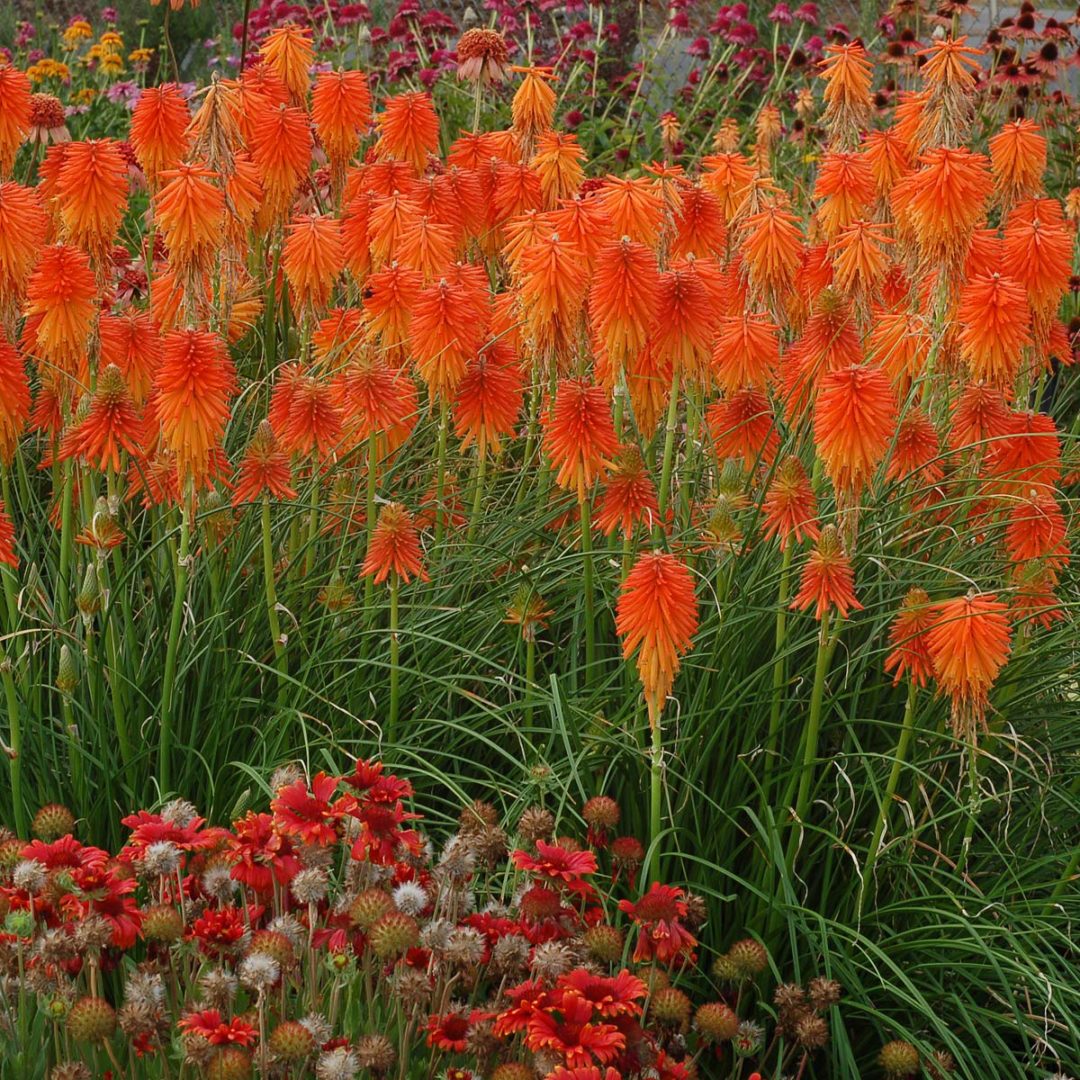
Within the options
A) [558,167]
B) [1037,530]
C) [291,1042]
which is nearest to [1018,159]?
[558,167]

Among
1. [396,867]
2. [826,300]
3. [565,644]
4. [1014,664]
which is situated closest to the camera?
[396,867]

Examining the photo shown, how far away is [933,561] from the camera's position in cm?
350

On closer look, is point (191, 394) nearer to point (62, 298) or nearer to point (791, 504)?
point (62, 298)

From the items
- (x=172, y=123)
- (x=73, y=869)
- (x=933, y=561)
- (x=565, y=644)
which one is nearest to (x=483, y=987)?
(x=73, y=869)

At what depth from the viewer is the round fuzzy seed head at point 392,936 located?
229cm

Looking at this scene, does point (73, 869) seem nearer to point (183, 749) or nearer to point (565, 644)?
point (183, 749)

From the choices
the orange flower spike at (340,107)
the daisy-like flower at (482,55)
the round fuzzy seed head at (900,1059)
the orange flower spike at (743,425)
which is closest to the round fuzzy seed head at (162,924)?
the round fuzzy seed head at (900,1059)

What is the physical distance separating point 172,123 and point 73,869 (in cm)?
195

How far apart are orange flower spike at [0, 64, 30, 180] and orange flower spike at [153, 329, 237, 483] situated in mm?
877

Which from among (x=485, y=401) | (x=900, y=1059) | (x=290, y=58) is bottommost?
(x=900, y=1059)

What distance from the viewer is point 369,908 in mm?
2355

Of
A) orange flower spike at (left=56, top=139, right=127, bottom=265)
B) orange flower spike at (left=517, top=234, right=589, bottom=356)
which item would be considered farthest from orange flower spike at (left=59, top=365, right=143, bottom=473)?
orange flower spike at (left=517, top=234, right=589, bottom=356)

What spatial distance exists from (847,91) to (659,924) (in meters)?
2.27

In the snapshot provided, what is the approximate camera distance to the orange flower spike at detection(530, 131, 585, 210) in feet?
12.7
